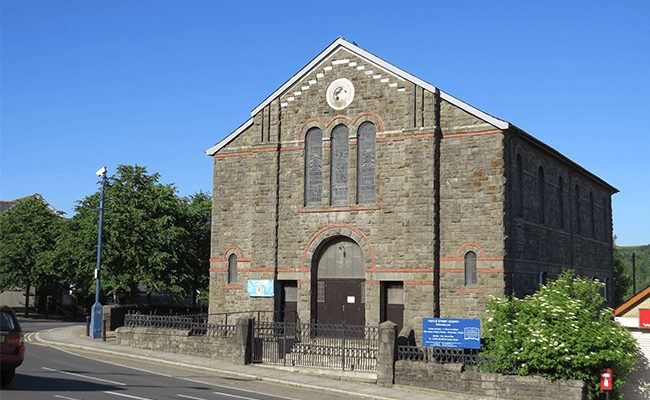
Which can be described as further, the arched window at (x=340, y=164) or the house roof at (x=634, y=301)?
the arched window at (x=340, y=164)

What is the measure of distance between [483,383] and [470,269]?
294 inches

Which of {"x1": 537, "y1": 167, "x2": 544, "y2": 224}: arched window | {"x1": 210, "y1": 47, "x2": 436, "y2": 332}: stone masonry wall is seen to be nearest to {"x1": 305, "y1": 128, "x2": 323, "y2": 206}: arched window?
{"x1": 210, "y1": 47, "x2": 436, "y2": 332}: stone masonry wall

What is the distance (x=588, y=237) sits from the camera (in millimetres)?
35344

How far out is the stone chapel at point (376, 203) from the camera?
2541 centimetres

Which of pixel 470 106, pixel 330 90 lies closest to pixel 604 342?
pixel 470 106

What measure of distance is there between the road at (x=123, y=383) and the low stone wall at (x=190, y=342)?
189 cm

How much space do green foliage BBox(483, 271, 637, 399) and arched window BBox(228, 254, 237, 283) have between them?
48.8 ft

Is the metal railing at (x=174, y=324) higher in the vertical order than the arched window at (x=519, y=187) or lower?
lower

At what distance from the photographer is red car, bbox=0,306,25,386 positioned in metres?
14.6

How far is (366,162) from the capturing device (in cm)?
2784

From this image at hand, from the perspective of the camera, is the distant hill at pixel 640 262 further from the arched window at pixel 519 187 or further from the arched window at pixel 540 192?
the arched window at pixel 519 187

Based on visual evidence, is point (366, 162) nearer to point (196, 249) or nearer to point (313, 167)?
point (313, 167)

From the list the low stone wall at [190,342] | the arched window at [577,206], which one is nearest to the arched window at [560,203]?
the arched window at [577,206]

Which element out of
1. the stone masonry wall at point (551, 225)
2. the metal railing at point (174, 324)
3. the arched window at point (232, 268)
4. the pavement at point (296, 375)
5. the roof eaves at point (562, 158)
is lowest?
the pavement at point (296, 375)
